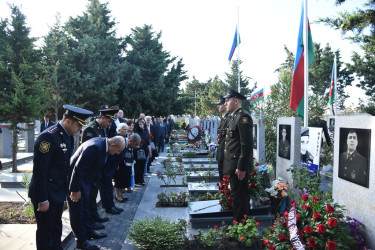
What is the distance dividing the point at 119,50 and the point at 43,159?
83.5 feet

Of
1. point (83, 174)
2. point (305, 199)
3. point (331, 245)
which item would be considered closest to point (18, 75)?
point (83, 174)

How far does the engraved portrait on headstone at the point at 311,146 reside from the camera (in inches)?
245

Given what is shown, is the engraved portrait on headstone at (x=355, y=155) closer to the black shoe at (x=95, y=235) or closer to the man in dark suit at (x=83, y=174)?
the man in dark suit at (x=83, y=174)

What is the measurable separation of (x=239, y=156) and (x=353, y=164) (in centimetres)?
155

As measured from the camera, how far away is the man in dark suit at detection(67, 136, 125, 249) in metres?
3.81

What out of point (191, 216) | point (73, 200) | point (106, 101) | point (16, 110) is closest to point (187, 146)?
point (106, 101)

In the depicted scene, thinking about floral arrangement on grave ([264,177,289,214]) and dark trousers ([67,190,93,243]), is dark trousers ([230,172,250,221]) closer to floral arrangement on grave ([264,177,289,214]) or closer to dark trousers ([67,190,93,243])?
floral arrangement on grave ([264,177,289,214])

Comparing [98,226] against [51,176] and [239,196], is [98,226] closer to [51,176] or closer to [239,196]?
[51,176]

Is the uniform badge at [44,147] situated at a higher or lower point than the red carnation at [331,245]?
higher

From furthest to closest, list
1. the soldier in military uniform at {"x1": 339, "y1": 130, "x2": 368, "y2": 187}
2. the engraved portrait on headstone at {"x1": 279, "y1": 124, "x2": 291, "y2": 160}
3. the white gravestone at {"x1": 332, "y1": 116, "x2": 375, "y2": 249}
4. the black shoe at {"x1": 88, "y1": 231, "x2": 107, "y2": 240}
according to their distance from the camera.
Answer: the engraved portrait on headstone at {"x1": 279, "y1": 124, "x2": 291, "y2": 160} < the black shoe at {"x1": 88, "y1": 231, "x2": 107, "y2": 240} < the soldier in military uniform at {"x1": 339, "y1": 130, "x2": 368, "y2": 187} < the white gravestone at {"x1": 332, "y1": 116, "x2": 375, "y2": 249}

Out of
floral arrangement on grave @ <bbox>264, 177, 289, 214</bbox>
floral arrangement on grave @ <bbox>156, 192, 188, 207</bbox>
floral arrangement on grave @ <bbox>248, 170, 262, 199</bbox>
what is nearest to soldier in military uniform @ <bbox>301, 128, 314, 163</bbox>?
floral arrangement on grave @ <bbox>264, 177, 289, 214</bbox>

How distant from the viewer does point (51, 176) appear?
3547mm

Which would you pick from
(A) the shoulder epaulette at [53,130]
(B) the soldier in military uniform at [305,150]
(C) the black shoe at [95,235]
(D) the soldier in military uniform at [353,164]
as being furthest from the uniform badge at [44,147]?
(B) the soldier in military uniform at [305,150]

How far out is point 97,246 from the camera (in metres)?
4.27
